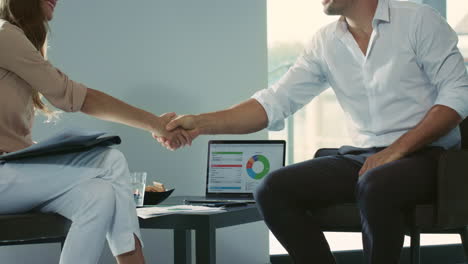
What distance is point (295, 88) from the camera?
2.45 metres

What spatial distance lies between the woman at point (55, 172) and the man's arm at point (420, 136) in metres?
0.73

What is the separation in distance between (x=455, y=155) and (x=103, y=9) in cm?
196

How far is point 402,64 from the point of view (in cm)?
215

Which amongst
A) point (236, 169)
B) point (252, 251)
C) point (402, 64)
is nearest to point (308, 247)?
point (402, 64)

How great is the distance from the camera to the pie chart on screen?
3.06m

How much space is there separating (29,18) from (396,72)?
1.21m

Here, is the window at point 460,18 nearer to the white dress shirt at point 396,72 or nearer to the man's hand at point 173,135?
the white dress shirt at point 396,72

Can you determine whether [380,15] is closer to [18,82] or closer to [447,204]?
[447,204]

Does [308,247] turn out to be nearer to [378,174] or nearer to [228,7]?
[378,174]

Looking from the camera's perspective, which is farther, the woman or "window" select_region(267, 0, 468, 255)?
"window" select_region(267, 0, 468, 255)

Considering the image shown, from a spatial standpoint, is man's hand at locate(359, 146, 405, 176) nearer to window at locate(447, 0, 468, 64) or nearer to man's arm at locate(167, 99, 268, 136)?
man's arm at locate(167, 99, 268, 136)

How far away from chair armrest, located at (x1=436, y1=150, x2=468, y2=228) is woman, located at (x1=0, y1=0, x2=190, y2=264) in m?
0.85

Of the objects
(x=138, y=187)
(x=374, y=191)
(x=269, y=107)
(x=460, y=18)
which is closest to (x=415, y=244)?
(x=374, y=191)

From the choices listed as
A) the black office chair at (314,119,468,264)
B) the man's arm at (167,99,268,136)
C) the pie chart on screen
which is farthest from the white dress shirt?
the pie chart on screen
